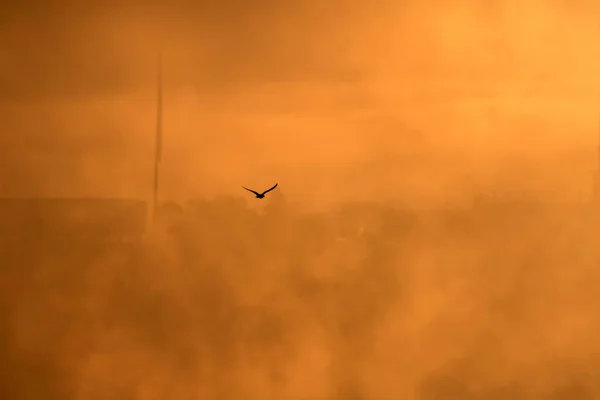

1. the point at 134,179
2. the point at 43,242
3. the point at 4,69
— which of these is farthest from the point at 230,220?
the point at 4,69

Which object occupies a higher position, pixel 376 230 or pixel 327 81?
→ pixel 327 81

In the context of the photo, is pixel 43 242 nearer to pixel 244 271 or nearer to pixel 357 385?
pixel 244 271

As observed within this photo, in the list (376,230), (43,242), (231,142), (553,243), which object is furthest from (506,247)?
(43,242)

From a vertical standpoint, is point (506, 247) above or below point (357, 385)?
above

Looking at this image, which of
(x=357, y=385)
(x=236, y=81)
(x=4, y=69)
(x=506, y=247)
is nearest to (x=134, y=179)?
(x=236, y=81)

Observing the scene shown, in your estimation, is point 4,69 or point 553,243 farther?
point 4,69

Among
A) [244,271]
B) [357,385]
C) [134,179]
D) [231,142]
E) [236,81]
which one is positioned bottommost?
[357,385]

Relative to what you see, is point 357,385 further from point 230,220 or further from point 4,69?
point 4,69

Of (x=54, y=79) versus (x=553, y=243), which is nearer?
(x=553, y=243)
